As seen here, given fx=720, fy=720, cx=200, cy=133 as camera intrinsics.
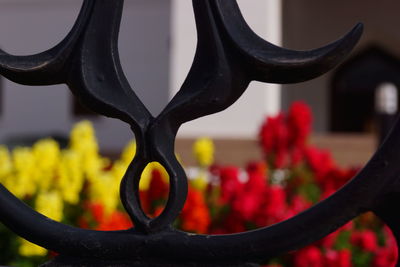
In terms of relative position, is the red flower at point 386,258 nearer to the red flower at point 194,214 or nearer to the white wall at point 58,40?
the red flower at point 194,214

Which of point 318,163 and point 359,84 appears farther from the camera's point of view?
point 359,84

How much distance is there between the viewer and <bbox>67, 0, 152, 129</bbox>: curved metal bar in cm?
54

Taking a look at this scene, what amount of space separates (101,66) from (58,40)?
39.8 feet

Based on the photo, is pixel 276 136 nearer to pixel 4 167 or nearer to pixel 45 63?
pixel 4 167

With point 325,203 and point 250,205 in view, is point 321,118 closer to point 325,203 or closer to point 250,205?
point 250,205

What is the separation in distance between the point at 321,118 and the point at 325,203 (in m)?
10.4

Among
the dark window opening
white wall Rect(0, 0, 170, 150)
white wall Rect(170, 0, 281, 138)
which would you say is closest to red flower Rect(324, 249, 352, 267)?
white wall Rect(170, 0, 281, 138)

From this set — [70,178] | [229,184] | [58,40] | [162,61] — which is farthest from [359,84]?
[229,184]

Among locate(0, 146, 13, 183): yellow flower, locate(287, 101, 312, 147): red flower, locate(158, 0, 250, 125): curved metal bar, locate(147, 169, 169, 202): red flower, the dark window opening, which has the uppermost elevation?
locate(158, 0, 250, 125): curved metal bar

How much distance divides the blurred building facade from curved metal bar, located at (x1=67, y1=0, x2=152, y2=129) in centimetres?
667

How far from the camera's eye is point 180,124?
53cm

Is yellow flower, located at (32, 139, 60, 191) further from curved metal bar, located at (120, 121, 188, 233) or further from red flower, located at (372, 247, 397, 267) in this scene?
curved metal bar, located at (120, 121, 188, 233)

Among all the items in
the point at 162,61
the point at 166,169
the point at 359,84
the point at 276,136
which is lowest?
the point at 359,84

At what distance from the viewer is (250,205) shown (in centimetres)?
155
